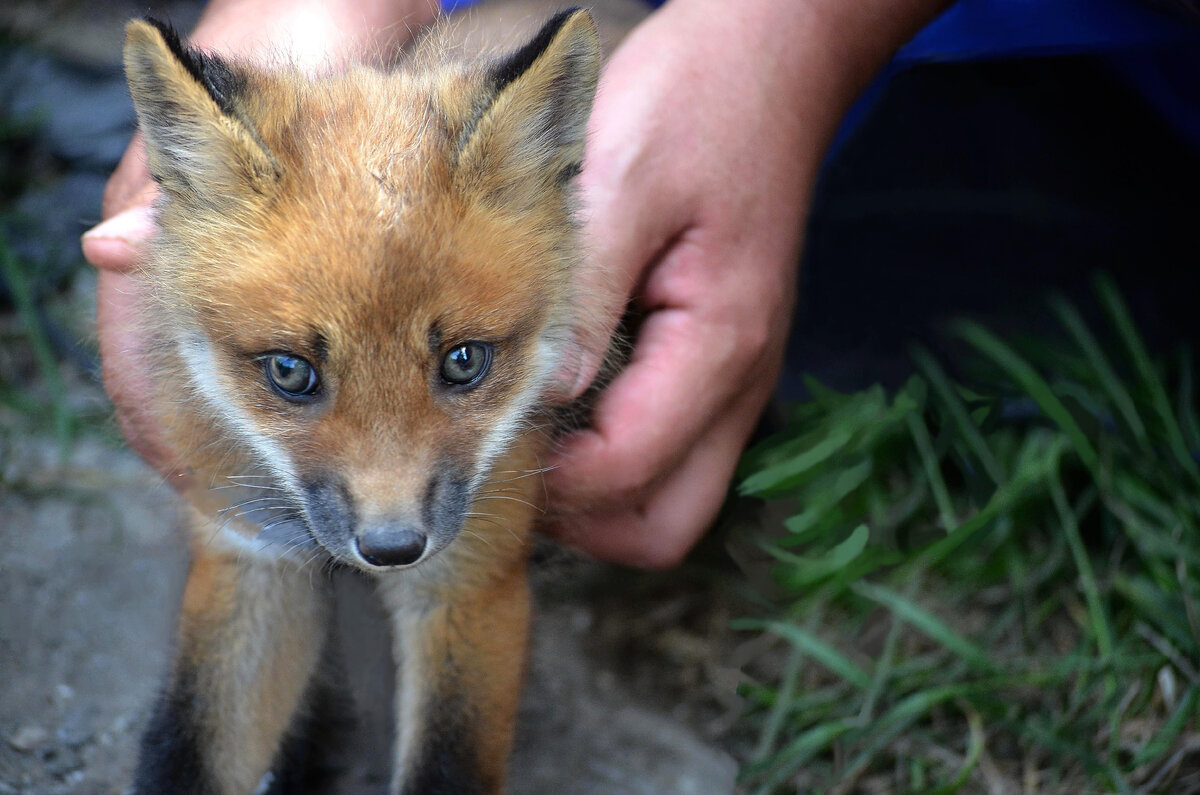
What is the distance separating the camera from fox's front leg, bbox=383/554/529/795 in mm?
2508

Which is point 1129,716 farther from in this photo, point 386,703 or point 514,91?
point 514,91

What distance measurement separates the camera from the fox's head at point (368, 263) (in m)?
1.86

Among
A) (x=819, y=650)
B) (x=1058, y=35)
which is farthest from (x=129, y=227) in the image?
(x=1058, y=35)

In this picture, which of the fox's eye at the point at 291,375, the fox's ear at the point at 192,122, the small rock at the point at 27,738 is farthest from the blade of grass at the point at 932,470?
the small rock at the point at 27,738

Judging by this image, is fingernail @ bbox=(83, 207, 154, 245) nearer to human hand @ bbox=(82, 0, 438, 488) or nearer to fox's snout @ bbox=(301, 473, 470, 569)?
human hand @ bbox=(82, 0, 438, 488)

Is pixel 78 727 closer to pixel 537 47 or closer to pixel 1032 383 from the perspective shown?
pixel 537 47

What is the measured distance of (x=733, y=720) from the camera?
341 cm

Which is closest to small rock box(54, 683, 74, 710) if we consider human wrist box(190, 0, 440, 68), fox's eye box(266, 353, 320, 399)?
fox's eye box(266, 353, 320, 399)

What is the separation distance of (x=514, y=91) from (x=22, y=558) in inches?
109

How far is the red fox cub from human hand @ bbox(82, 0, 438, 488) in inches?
8.7

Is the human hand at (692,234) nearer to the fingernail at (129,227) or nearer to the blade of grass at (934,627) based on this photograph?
the blade of grass at (934,627)

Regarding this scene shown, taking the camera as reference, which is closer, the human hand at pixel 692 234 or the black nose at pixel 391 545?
the black nose at pixel 391 545

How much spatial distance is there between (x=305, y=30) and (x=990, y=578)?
2.89 meters

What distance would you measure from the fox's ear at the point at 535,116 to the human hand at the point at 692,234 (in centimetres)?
31
